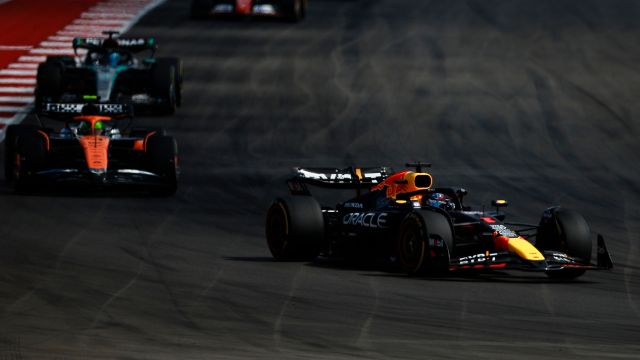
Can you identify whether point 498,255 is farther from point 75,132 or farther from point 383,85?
point 383,85

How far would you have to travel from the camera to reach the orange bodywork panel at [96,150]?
25406 millimetres

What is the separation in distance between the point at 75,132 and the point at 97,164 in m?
1.13

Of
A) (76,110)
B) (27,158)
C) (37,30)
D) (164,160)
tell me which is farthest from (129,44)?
(37,30)

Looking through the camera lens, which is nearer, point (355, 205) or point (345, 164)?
point (355, 205)

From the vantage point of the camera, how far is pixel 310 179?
733 inches

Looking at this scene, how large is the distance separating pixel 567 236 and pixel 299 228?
310 centimetres

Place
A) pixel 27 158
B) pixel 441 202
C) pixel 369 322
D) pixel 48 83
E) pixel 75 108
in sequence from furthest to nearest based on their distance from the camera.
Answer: pixel 48 83, pixel 75 108, pixel 27 158, pixel 441 202, pixel 369 322

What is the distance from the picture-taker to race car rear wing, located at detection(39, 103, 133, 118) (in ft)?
92.6

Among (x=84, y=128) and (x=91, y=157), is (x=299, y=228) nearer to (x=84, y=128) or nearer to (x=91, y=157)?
(x=91, y=157)

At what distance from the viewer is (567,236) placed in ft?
55.5

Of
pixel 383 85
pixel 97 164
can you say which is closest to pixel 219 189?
pixel 97 164

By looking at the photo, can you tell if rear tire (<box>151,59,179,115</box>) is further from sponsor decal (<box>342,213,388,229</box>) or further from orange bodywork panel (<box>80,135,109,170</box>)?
sponsor decal (<box>342,213,388,229</box>)

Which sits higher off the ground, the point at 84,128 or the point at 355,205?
the point at 355,205

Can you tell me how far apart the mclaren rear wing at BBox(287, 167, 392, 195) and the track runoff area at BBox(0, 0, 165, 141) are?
15465 mm
